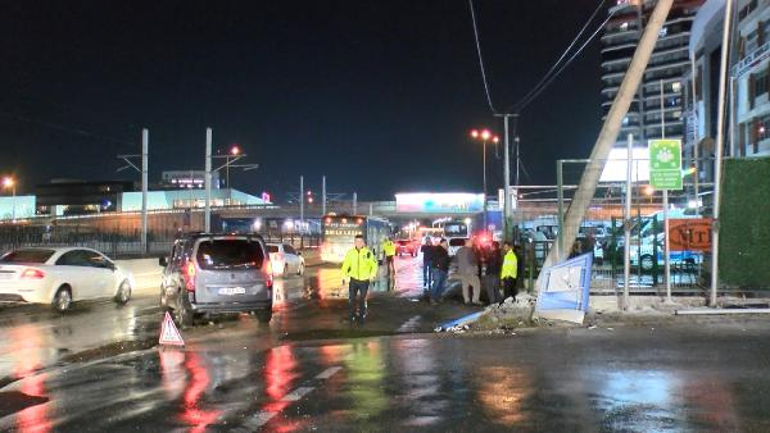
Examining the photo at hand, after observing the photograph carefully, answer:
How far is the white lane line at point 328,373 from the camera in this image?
30.4ft

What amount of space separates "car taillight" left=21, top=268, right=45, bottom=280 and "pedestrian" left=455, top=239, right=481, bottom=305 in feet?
30.7

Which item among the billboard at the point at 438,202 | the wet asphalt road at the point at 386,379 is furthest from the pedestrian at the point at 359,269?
the billboard at the point at 438,202

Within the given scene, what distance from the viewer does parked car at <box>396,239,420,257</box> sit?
60.9 metres

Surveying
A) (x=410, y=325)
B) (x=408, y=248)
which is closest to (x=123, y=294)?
(x=410, y=325)

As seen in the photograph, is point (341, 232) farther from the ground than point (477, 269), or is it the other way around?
point (341, 232)

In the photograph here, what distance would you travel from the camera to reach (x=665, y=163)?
13.7 metres

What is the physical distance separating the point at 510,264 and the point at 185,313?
6.98 meters

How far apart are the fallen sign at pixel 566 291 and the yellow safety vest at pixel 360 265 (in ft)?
10.3

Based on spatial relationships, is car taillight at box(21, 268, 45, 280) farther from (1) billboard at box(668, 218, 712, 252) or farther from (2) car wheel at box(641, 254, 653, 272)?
(2) car wheel at box(641, 254, 653, 272)

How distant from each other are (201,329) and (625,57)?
13315 centimetres

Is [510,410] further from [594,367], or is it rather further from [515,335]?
[515,335]

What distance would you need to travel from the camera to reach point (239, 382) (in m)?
9.10

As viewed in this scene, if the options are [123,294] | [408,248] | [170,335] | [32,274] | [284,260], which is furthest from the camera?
[408,248]

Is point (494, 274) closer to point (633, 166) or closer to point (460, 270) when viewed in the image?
point (460, 270)
